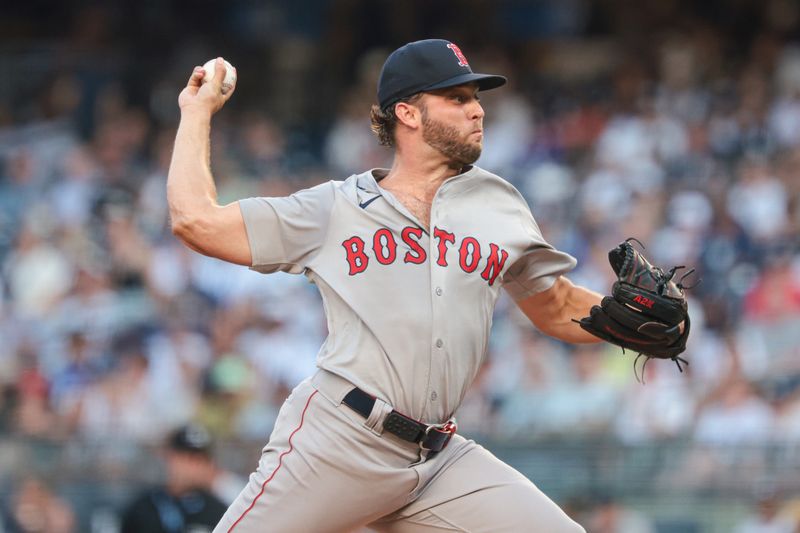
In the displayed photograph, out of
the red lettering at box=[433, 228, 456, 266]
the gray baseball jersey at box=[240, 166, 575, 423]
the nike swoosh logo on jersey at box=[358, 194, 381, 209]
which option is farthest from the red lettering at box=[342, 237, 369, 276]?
the red lettering at box=[433, 228, 456, 266]

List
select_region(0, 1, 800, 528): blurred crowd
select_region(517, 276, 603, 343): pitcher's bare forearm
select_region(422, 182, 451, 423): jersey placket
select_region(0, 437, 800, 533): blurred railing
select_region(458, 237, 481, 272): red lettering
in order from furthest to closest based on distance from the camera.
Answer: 1. select_region(0, 1, 800, 528): blurred crowd
2. select_region(0, 437, 800, 533): blurred railing
3. select_region(517, 276, 603, 343): pitcher's bare forearm
4. select_region(458, 237, 481, 272): red lettering
5. select_region(422, 182, 451, 423): jersey placket

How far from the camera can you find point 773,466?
26.0 ft

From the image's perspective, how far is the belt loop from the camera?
421 centimetres

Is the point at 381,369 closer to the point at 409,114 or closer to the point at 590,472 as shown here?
the point at 409,114

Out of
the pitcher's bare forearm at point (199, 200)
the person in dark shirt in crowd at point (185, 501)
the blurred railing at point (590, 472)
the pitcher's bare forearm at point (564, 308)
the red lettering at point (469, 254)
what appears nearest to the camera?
the pitcher's bare forearm at point (199, 200)

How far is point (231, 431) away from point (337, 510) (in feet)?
17.8

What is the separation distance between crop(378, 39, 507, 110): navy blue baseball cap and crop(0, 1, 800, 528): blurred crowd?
4.18 m

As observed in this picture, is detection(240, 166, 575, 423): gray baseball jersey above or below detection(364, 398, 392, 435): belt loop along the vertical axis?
above

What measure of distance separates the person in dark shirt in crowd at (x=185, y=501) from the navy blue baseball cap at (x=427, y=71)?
3043mm

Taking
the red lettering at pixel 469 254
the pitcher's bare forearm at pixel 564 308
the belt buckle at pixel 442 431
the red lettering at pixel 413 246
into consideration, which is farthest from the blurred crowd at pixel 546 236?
the red lettering at pixel 413 246

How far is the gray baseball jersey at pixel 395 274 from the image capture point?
4.25 m

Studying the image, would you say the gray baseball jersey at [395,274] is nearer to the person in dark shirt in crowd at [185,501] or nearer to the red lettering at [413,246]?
the red lettering at [413,246]

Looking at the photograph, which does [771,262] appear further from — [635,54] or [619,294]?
A: [619,294]

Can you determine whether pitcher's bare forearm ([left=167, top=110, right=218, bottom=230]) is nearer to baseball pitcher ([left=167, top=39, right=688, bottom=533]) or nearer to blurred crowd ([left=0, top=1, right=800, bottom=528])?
baseball pitcher ([left=167, top=39, right=688, bottom=533])
